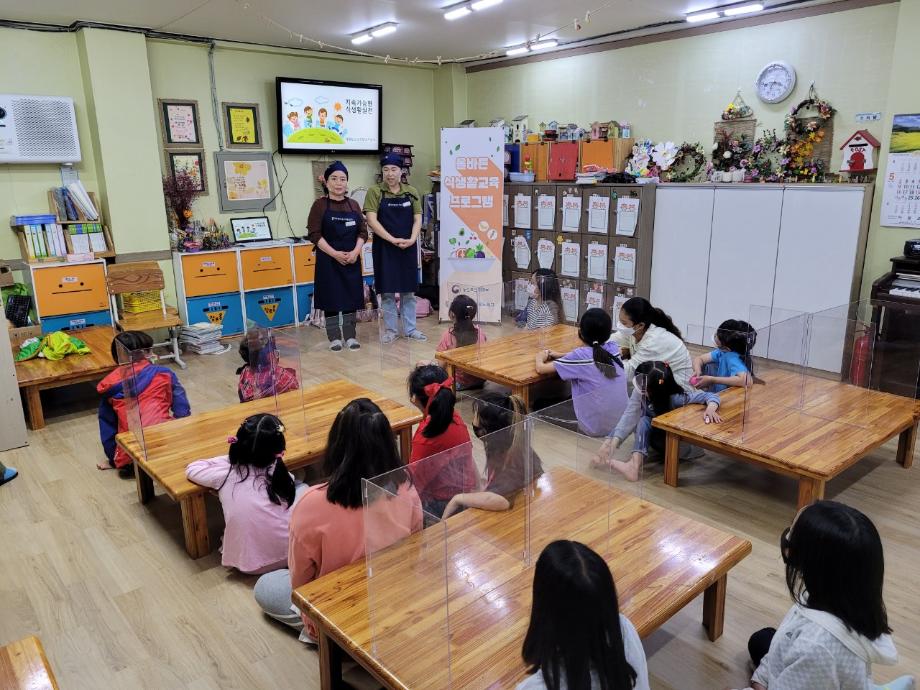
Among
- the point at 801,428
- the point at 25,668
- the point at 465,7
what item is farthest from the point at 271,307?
the point at 25,668

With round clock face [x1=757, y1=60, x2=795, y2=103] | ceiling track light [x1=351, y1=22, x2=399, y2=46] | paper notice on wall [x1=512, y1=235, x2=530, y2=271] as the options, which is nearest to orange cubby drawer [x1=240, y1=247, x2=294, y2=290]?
ceiling track light [x1=351, y1=22, x2=399, y2=46]

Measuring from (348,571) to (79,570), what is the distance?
57.0 inches

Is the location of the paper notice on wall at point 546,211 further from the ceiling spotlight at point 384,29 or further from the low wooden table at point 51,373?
the low wooden table at point 51,373

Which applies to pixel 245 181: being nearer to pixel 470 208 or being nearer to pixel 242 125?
pixel 242 125

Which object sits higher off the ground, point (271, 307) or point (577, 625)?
point (577, 625)

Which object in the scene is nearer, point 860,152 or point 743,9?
point 860,152

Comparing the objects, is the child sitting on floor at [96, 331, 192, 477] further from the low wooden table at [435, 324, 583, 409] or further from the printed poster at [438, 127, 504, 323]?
the printed poster at [438, 127, 504, 323]

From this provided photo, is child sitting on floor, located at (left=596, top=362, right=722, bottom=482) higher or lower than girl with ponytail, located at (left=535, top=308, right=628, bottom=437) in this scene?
lower

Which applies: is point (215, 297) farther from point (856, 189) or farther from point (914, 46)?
point (914, 46)

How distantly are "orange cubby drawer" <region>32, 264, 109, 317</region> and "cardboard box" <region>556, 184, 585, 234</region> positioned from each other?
4.07 meters

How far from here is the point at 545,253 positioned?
6.86 m

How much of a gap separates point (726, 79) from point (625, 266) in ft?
5.66

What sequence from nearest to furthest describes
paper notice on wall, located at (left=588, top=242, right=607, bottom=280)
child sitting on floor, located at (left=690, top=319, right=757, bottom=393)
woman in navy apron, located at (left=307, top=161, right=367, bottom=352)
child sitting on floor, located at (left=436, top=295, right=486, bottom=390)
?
1. child sitting on floor, located at (left=690, top=319, right=757, bottom=393)
2. child sitting on floor, located at (left=436, top=295, right=486, bottom=390)
3. woman in navy apron, located at (left=307, top=161, right=367, bottom=352)
4. paper notice on wall, located at (left=588, top=242, right=607, bottom=280)

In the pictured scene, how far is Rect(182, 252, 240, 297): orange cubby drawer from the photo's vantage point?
6148 millimetres
